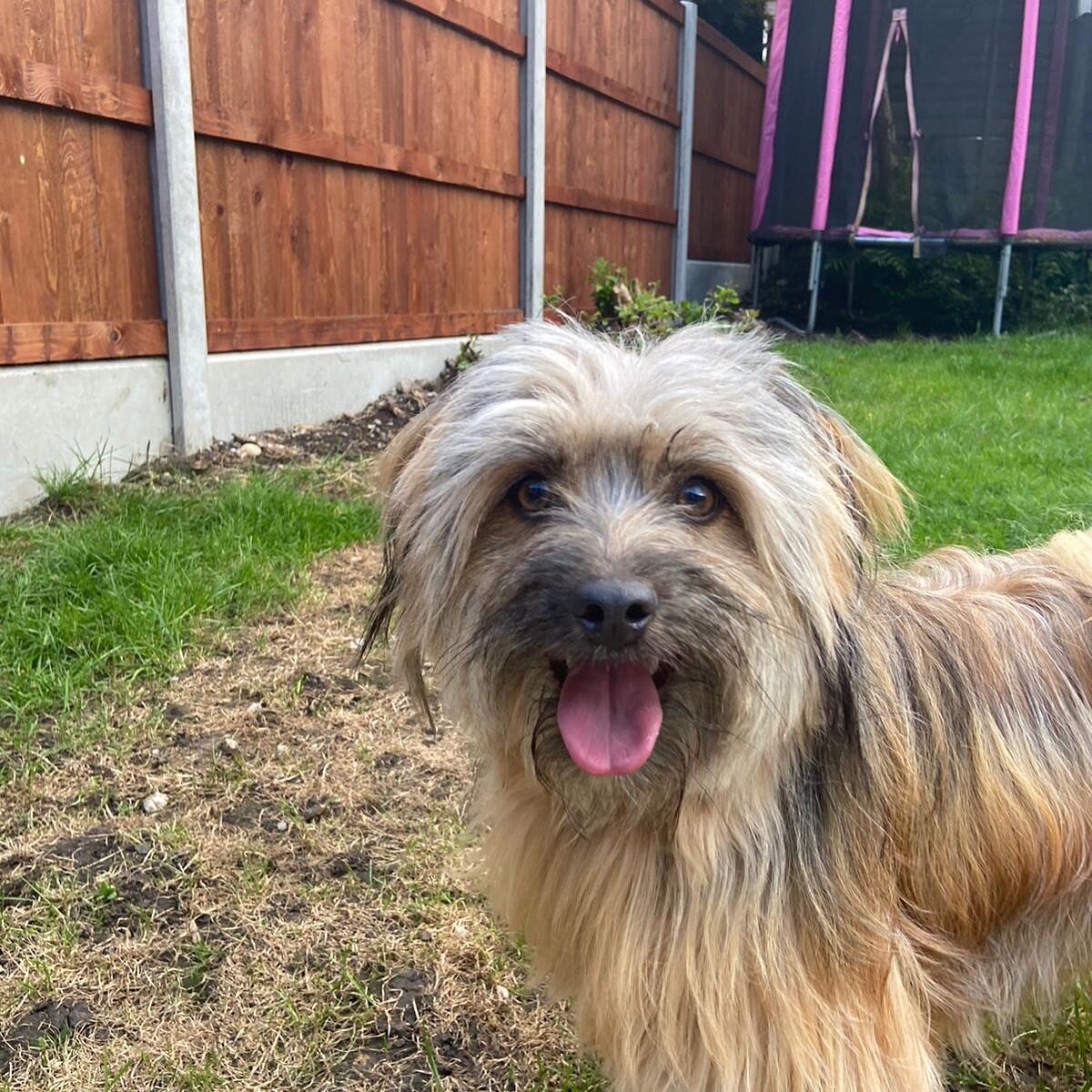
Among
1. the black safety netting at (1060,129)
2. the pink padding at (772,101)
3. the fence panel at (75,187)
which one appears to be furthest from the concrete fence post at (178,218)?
the black safety netting at (1060,129)

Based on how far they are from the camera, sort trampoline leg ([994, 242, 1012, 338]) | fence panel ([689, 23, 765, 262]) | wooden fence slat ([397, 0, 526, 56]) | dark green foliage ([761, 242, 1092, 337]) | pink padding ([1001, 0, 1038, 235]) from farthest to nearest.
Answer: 1. dark green foliage ([761, 242, 1092, 337])
2. fence panel ([689, 23, 765, 262])
3. trampoline leg ([994, 242, 1012, 338])
4. pink padding ([1001, 0, 1038, 235])
5. wooden fence slat ([397, 0, 526, 56])

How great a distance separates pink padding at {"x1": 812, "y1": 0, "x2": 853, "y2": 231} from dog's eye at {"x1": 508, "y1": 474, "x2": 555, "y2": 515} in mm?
10994

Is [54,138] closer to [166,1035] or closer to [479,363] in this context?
[479,363]

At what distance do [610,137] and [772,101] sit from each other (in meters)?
3.39

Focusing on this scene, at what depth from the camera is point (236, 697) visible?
328 centimetres

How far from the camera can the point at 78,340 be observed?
4.44 m

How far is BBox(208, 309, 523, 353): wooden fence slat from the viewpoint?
17.3 feet

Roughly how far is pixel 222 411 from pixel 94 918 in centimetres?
334

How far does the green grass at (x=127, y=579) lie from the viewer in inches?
124

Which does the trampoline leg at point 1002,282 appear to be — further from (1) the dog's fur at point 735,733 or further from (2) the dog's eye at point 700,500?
(2) the dog's eye at point 700,500

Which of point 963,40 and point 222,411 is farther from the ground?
point 963,40

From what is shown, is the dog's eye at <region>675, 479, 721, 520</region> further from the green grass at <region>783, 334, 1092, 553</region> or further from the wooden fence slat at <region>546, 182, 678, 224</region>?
the wooden fence slat at <region>546, 182, 678, 224</region>

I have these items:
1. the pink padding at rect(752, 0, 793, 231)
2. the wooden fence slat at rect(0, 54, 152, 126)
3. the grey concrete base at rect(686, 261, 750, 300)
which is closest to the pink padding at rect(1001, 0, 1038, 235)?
the pink padding at rect(752, 0, 793, 231)

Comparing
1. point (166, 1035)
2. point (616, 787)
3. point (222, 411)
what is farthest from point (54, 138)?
point (616, 787)
